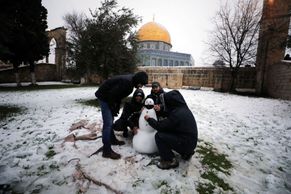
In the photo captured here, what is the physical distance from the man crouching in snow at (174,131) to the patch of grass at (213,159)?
0.65 meters

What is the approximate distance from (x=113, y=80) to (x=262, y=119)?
6.72 m

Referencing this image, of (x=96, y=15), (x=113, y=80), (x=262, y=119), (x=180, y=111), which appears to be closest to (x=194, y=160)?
(x=180, y=111)

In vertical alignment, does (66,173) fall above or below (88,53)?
below

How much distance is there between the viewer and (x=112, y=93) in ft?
11.8

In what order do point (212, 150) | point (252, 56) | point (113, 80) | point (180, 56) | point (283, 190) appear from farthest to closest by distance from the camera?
point (180, 56)
point (252, 56)
point (212, 150)
point (113, 80)
point (283, 190)

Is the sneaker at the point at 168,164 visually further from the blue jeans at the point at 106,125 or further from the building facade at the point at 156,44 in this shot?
the building facade at the point at 156,44

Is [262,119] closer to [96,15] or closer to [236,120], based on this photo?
[236,120]

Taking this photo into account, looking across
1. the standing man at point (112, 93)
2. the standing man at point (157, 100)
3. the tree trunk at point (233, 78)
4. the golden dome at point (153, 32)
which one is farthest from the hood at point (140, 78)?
the golden dome at point (153, 32)

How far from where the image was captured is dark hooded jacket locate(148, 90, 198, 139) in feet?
10.7

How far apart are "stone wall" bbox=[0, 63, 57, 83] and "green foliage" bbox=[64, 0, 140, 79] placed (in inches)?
761

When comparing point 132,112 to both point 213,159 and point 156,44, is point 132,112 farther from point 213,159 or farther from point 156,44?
point 156,44

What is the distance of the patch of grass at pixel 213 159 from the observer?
3.62 m

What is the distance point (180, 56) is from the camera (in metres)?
48.0

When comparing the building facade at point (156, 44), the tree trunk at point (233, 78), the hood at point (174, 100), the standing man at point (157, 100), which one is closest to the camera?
the hood at point (174, 100)
